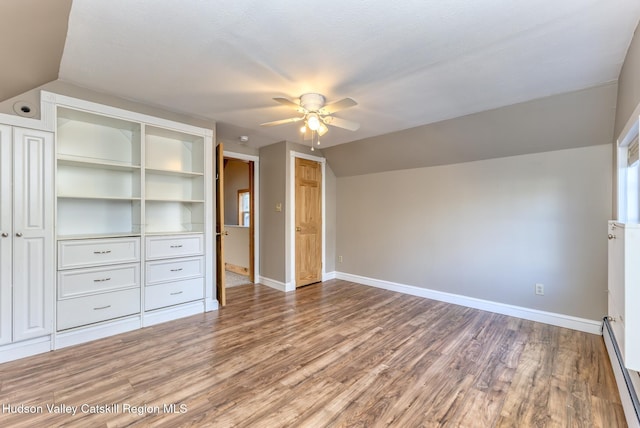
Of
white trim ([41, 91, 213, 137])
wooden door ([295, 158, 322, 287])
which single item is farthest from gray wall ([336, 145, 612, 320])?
white trim ([41, 91, 213, 137])

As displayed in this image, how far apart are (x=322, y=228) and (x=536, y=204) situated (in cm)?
321

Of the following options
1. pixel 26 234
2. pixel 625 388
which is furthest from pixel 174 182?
pixel 625 388

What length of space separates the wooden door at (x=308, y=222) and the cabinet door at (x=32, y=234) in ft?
9.96

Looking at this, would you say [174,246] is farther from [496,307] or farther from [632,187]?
[632,187]

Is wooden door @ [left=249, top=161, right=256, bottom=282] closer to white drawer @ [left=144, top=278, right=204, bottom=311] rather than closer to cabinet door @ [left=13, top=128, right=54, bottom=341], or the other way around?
white drawer @ [left=144, top=278, right=204, bottom=311]

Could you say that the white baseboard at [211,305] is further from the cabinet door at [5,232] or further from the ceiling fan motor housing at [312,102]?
the ceiling fan motor housing at [312,102]

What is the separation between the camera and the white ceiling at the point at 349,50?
1.65 metres

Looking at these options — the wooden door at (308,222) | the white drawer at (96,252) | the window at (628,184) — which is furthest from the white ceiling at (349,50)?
the wooden door at (308,222)

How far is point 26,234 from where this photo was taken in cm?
243

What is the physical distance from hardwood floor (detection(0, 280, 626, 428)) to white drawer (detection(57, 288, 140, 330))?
9.0 inches

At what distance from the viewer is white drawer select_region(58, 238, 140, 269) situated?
2639mm

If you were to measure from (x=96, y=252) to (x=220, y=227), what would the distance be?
131cm

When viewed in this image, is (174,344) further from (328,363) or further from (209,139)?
(209,139)

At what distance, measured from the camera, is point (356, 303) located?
4.00 meters
